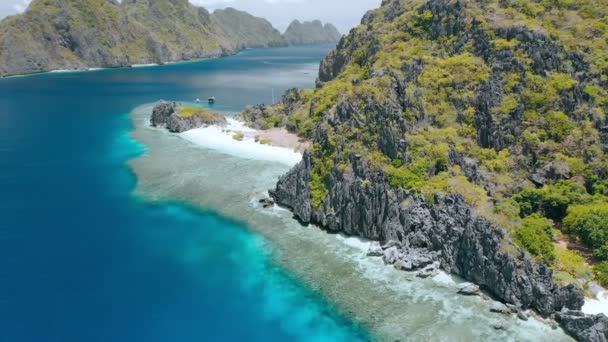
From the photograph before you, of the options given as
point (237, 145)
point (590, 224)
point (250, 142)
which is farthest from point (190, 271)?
point (250, 142)

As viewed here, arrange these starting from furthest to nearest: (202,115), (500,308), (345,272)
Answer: (202,115) < (345,272) < (500,308)

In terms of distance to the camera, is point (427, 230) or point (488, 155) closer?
point (427, 230)

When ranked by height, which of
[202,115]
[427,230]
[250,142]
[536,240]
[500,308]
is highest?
[202,115]

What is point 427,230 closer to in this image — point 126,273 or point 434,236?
point 434,236

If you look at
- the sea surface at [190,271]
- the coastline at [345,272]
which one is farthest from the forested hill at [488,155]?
the sea surface at [190,271]

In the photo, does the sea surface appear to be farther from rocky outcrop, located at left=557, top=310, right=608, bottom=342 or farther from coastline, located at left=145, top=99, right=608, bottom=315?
coastline, located at left=145, top=99, right=608, bottom=315

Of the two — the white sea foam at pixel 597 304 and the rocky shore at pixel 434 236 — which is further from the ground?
the rocky shore at pixel 434 236

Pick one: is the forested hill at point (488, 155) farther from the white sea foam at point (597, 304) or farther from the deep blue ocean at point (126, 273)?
the deep blue ocean at point (126, 273)

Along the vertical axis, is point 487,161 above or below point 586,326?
above

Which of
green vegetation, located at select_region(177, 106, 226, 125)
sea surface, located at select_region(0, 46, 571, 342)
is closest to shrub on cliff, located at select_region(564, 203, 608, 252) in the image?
sea surface, located at select_region(0, 46, 571, 342)
